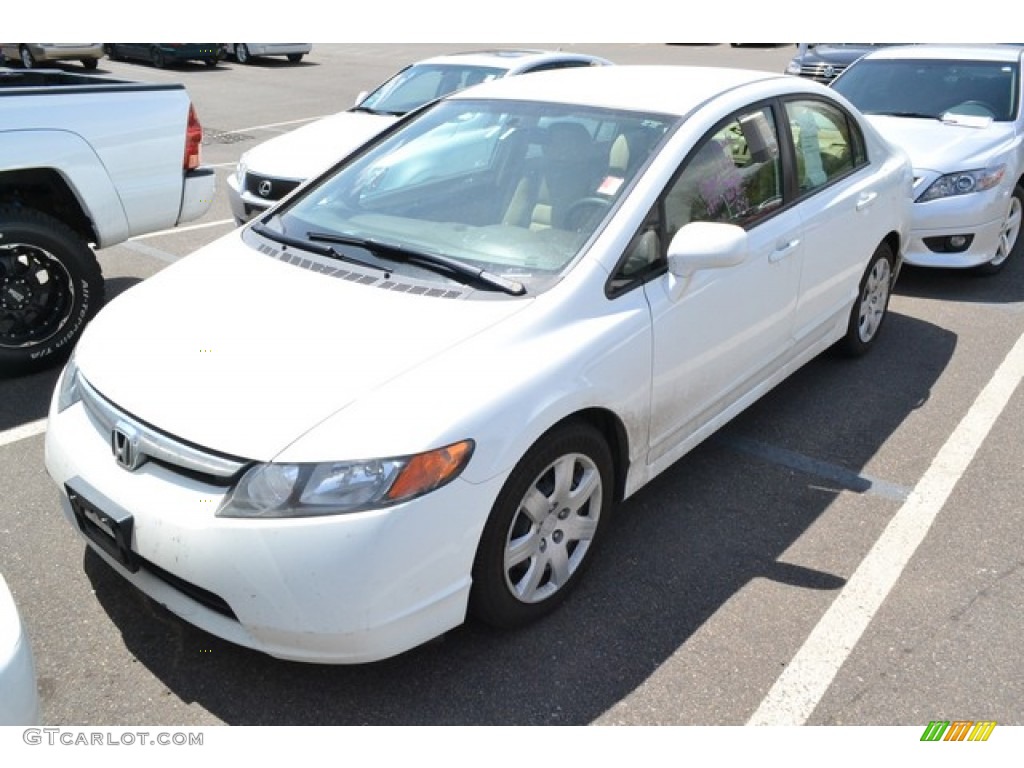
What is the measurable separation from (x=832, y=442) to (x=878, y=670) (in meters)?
1.60

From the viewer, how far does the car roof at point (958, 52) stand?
23.7 feet

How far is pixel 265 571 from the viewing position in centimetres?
233

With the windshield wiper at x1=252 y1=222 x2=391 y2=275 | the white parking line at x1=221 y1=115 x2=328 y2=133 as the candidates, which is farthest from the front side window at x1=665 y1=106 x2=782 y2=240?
the white parking line at x1=221 y1=115 x2=328 y2=133

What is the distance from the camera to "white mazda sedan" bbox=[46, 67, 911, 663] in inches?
93.6

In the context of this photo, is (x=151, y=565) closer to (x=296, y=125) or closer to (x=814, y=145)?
(x=814, y=145)

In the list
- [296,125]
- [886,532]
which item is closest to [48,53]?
[296,125]

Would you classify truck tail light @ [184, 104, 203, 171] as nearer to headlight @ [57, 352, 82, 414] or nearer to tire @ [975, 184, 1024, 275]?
headlight @ [57, 352, 82, 414]

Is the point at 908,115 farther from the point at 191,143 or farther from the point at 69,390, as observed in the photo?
the point at 69,390

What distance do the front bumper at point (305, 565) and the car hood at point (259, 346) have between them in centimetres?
20

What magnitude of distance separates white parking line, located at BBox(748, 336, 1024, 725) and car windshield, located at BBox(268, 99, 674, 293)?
1470mm

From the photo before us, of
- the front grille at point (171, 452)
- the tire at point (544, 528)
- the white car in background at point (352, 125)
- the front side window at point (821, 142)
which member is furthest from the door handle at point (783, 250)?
the white car in background at point (352, 125)

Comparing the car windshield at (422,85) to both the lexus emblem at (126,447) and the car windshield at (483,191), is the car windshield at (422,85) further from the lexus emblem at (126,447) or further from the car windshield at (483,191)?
the lexus emblem at (126,447)

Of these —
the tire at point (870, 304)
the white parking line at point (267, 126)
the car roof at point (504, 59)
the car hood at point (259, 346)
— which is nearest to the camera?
the car hood at point (259, 346)

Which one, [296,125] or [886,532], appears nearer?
[886,532]
